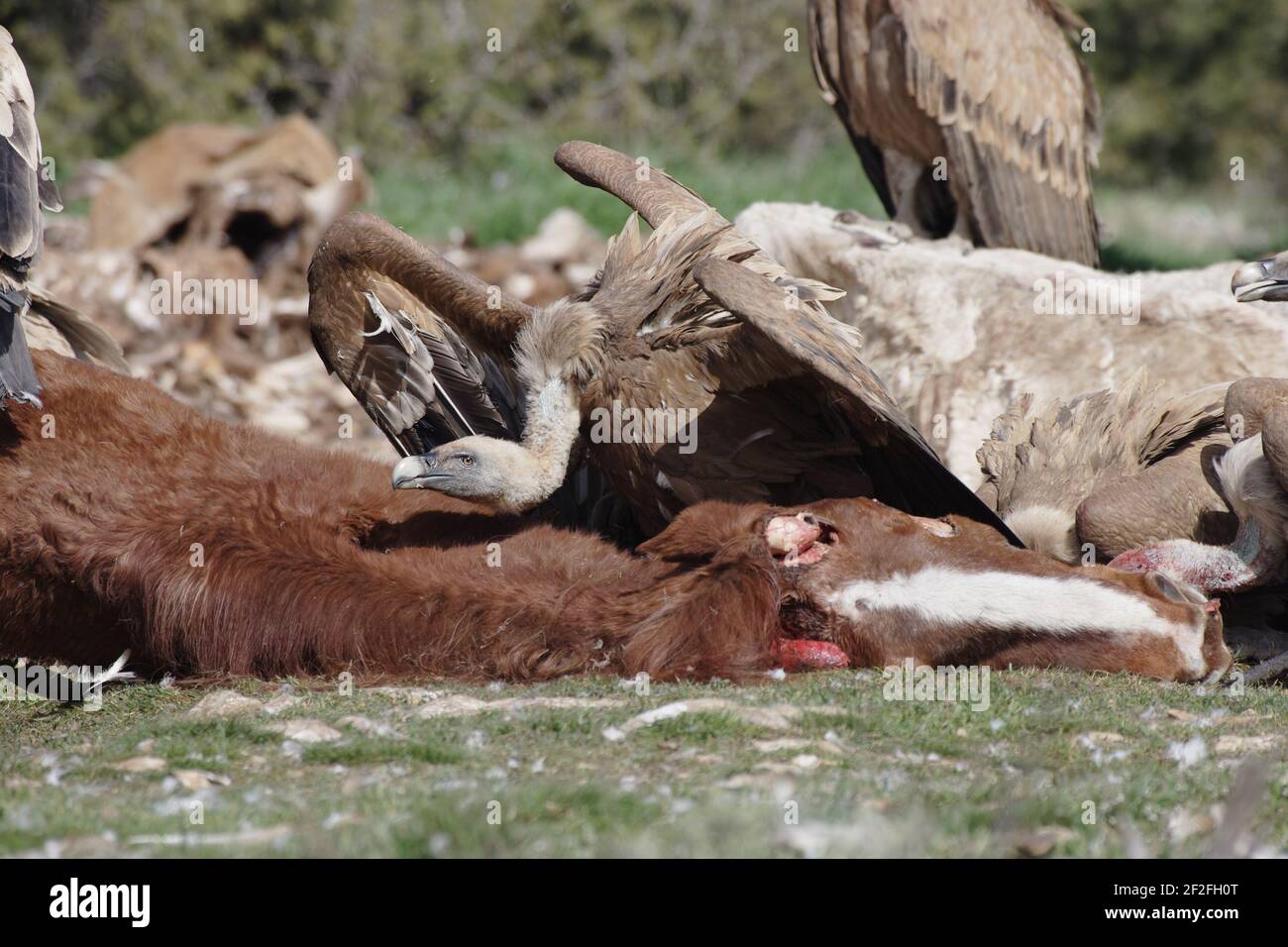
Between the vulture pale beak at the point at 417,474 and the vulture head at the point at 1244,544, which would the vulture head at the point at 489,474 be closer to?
the vulture pale beak at the point at 417,474

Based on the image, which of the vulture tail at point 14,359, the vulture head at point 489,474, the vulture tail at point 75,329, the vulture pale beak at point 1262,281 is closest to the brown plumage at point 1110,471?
the vulture pale beak at point 1262,281

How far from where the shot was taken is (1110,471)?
547cm

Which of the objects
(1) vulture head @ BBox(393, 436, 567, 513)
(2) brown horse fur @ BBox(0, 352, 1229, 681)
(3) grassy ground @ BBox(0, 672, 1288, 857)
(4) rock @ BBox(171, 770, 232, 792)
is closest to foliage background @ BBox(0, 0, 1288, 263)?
(1) vulture head @ BBox(393, 436, 567, 513)

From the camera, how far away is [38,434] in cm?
466

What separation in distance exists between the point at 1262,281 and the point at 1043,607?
220 centimetres

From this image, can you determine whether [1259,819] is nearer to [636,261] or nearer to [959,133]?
[636,261]

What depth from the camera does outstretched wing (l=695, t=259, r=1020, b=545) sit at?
14.6ft

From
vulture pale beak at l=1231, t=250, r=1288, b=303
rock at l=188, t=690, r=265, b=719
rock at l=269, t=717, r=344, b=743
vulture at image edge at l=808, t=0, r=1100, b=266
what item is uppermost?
vulture at image edge at l=808, t=0, r=1100, b=266

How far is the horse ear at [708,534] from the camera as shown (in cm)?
428

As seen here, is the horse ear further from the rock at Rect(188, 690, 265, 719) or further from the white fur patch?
the rock at Rect(188, 690, 265, 719)

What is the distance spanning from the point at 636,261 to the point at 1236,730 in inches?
104

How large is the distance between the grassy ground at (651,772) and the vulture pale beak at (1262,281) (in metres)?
1.95

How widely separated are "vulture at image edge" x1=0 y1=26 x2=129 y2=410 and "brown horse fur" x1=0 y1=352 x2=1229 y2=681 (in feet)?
0.75

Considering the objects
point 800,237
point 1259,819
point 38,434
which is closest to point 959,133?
point 800,237
